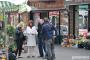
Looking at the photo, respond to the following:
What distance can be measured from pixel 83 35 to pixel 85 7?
2.08 meters

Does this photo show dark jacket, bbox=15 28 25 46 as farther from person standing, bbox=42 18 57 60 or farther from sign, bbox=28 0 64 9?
Answer: sign, bbox=28 0 64 9

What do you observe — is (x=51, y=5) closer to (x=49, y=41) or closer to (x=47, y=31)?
(x=47, y=31)

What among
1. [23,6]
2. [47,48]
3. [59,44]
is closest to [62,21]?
[59,44]

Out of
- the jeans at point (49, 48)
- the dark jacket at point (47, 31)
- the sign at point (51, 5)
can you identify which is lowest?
the jeans at point (49, 48)

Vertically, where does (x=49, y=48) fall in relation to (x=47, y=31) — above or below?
below

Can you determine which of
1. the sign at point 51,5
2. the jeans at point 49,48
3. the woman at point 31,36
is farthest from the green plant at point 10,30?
the sign at point 51,5

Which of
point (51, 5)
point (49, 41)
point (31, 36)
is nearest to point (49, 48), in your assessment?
point (49, 41)

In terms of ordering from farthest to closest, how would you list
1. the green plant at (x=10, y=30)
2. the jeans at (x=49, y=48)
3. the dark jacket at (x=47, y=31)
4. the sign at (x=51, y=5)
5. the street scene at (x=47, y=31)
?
the sign at (x=51, y=5)
the dark jacket at (x=47, y=31)
the jeans at (x=49, y=48)
the green plant at (x=10, y=30)
the street scene at (x=47, y=31)

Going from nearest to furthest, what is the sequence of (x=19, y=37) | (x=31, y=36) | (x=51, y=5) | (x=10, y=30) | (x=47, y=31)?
1. (x=10, y=30)
2. (x=47, y=31)
3. (x=19, y=37)
4. (x=31, y=36)
5. (x=51, y=5)

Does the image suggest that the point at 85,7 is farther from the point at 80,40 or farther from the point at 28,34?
the point at 28,34

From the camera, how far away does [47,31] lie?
1972 cm

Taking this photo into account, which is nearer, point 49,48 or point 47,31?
point 49,48

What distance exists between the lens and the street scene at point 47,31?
16578mm

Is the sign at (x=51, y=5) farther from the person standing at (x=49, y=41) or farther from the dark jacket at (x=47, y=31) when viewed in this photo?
the person standing at (x=49, y=41)
